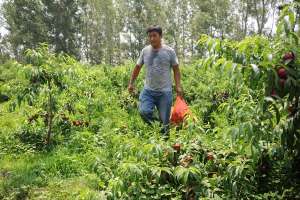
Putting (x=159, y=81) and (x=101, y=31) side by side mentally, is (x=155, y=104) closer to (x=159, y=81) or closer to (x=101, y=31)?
(x=159, y=81)

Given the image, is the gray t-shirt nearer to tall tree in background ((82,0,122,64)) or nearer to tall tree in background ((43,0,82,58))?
tall tree in background ((43,0,82,58))

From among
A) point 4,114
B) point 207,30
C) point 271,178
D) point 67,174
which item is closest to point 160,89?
point 67,174

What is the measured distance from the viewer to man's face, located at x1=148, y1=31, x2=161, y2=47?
6223mm

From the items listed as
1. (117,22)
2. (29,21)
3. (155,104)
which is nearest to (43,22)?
(29,21)

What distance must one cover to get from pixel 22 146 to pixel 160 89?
2118 millimetres

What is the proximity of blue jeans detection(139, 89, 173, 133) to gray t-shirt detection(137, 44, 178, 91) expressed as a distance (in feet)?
0.29

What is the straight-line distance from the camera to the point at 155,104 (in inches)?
258

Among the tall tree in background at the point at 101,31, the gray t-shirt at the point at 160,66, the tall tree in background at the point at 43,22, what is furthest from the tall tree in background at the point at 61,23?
the gray t-shirt at the point at 160,66

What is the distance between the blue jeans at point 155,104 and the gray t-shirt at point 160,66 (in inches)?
3.4

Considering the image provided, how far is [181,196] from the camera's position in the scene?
155 inches

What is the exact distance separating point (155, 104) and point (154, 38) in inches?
37.9

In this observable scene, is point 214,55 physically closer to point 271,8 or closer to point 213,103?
point 213,103

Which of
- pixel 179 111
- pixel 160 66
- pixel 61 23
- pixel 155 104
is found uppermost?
pixel 61 23

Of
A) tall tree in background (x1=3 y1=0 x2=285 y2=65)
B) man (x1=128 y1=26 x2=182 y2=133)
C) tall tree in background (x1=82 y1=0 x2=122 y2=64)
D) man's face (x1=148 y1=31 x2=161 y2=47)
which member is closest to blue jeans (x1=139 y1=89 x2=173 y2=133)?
man (x1=128 y1=26 x2=182 y2=133)
